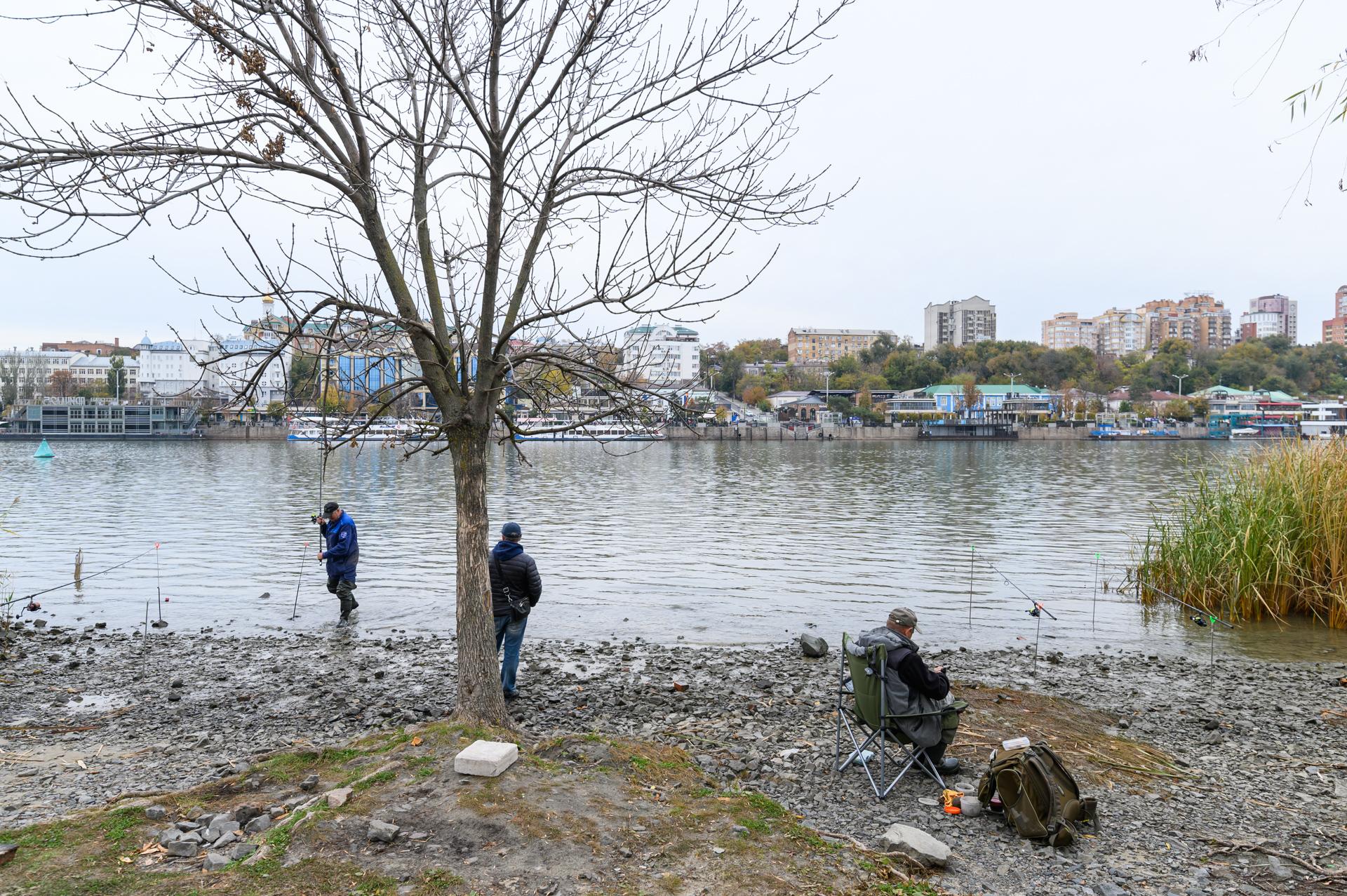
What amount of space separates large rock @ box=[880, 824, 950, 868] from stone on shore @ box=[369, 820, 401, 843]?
124 inches

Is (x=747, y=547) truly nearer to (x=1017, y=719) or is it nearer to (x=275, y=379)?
(x=1017, y=719)

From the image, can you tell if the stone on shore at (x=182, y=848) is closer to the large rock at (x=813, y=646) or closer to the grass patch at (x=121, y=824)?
the grass patch at (x=121, y=824)

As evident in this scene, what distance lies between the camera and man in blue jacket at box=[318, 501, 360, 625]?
48.5 ft

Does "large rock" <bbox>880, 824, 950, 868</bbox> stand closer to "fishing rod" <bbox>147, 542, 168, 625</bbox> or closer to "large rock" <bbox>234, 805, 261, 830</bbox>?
"large rock" <bbox>234, 805, 261, 830</bbox>

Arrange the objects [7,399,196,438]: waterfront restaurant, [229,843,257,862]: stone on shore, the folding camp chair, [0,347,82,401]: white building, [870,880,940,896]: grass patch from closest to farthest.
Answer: [870,880,940,896]: grass patch < [229,843,257,862]: stone on shore < the folding camp chair < [7,399,196,438]: waterfront restaurant < [0,347,82,401]: white building

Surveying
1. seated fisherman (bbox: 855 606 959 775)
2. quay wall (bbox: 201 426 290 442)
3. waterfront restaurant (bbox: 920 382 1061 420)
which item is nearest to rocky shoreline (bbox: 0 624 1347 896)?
seated fisherman (bbox: 855 606 959 775)

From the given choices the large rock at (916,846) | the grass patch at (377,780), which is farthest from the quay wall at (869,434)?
the large rock at (916,846)

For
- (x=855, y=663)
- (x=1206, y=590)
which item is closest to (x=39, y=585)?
(x=855, y=663)

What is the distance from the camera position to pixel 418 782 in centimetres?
606

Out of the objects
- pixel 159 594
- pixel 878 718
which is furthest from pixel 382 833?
pixel 159 594

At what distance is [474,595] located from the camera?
7.75 metres

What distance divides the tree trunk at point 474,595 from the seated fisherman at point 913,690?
132 inches

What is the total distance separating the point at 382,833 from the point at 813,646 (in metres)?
8.35

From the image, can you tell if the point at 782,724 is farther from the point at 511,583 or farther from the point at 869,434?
the point at 869,434
